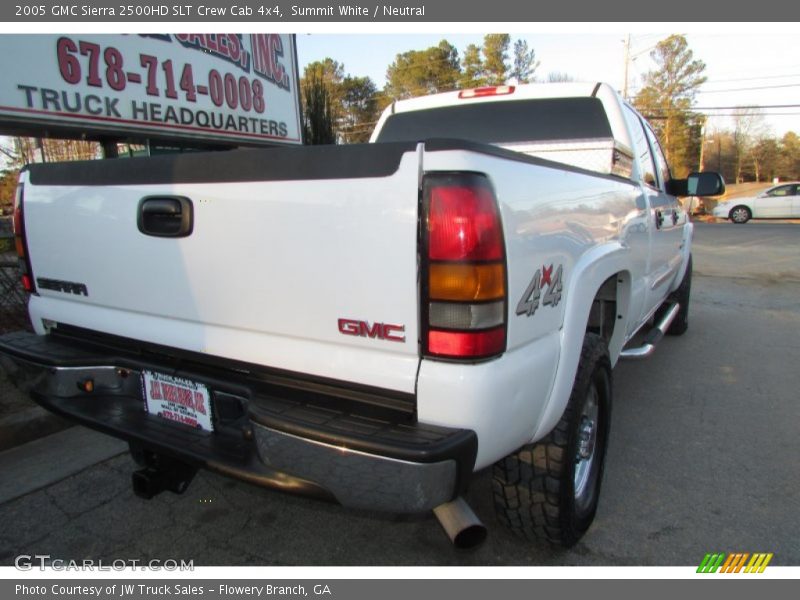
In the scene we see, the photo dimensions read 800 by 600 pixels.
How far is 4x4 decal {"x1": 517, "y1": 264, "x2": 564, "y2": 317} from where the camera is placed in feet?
5.52

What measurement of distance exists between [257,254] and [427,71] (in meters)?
38.3

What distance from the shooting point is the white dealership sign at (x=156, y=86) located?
14.9 ft

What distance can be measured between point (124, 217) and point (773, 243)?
16.9m

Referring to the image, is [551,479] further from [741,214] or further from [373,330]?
[741,214]

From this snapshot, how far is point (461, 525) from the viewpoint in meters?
1.90

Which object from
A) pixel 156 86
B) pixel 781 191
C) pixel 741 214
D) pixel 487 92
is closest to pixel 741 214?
pixel 741 214

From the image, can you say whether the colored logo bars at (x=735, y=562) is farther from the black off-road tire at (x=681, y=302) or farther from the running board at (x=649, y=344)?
the black off-road tire at (x=681, y=302)

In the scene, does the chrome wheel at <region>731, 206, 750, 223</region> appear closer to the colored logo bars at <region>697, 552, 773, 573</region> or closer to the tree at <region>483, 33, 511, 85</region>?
the tree at <region>483, 33, 511, 85</region>

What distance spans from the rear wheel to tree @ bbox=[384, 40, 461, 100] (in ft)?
62.0

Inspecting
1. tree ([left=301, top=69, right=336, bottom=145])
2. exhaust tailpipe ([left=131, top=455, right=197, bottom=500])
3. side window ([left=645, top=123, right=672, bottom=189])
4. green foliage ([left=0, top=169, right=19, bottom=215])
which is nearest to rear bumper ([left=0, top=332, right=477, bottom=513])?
exhaust tailpipe ([left=131, top=455, right=197, bottom=500])

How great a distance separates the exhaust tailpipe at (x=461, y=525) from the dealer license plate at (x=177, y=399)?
905 mm

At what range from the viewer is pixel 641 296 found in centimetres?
322

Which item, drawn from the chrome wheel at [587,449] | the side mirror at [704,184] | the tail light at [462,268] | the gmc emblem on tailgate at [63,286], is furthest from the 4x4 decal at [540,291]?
the side mirror at [704,184]

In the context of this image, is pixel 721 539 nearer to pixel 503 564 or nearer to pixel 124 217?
pixel 503 564
